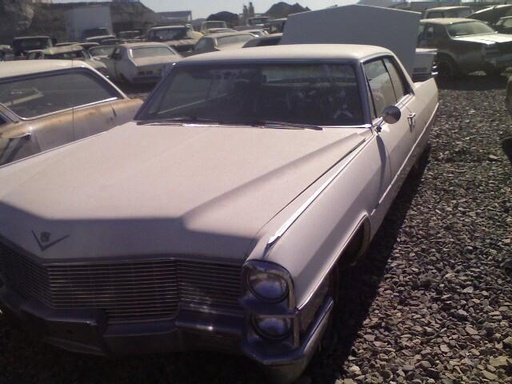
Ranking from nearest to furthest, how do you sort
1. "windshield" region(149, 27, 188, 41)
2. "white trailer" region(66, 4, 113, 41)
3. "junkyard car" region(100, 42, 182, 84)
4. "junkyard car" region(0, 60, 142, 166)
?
"junkyard car" region(0, 60, 142, 166)
"junkyard car" region(100, 42, 182, 84)
"windshield" region(149, 27, 188, 41)
"white trailer" region(66, 4, 113, 41)

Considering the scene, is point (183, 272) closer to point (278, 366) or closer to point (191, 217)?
point (191, 217)

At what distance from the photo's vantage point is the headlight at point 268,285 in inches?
81.7

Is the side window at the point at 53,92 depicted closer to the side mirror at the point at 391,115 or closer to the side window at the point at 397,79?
the side window at the point at 397,79

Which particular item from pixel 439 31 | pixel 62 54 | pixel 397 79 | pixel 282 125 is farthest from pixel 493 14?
pixel 282 125

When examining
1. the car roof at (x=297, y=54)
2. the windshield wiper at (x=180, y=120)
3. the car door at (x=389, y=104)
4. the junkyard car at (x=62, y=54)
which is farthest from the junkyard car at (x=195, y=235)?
the junkyard car at (x=62, y=54)

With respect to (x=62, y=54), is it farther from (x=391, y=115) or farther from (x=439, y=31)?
(x=391, y=115)

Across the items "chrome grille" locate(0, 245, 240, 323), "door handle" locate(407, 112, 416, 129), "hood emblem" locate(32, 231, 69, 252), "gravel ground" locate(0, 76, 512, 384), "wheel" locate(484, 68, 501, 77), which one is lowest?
"wheel" locate(484, 68, 501, 77)

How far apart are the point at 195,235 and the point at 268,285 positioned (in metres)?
0.37

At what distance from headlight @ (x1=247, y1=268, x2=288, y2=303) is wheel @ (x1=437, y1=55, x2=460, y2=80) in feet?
38.2

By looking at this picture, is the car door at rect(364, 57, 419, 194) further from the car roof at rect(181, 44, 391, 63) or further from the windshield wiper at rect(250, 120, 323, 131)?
the windshield wiper at rect(250, 120, 323, 131)

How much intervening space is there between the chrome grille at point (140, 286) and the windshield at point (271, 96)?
5.30ft

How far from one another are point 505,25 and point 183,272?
52.2 ft

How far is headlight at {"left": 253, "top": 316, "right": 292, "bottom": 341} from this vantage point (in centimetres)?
212

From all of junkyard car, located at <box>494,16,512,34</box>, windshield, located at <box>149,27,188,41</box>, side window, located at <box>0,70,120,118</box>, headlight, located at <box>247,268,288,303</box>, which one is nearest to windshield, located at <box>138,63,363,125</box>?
side window, located at <box>0,70,120,118</box>
